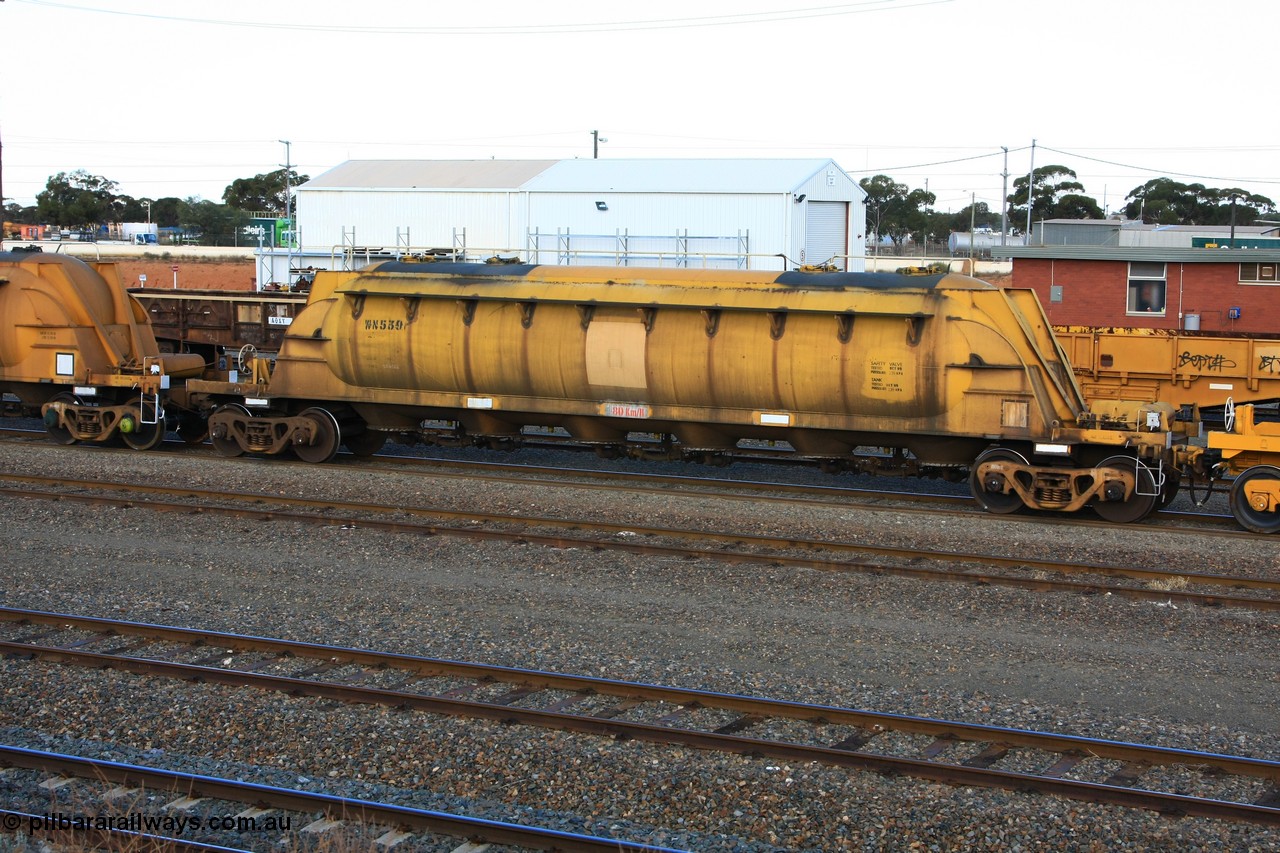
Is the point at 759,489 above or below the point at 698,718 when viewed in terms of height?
above

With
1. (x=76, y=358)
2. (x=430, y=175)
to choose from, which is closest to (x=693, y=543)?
(x=76, y=358)

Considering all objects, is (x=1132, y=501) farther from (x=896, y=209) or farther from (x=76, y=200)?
(x=76, y=200)

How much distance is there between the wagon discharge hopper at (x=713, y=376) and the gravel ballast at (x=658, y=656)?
1104 mm

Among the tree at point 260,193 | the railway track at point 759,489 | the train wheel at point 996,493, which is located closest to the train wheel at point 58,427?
the railway track at point 759,489

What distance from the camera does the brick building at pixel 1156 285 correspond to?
29.0m

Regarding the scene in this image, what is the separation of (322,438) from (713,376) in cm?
617

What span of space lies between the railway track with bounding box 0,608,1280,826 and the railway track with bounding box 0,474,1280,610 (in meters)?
3.90

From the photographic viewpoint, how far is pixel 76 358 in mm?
18297

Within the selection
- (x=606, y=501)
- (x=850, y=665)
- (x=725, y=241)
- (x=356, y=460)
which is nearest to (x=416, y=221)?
(x=725, y=241)

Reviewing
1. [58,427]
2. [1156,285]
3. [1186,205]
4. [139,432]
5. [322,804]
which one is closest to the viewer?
[322,804]

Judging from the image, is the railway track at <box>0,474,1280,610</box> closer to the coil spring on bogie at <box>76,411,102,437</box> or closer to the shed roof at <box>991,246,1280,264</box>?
the coil spring on bogie at <box>76,411,102,437</box>

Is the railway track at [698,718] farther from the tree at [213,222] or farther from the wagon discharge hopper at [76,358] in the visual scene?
the tree at [213,222]

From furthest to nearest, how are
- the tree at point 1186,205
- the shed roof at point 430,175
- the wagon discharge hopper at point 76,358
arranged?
1. the tree at point 1186,205
2. the shed roof at point 430,175
3. the wagon discharge hopper at point 76,358

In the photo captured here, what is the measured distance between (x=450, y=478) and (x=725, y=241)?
26.6 meters
